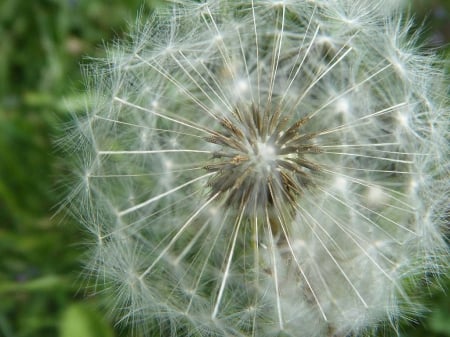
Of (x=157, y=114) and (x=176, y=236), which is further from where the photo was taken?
(x=157, y=114)

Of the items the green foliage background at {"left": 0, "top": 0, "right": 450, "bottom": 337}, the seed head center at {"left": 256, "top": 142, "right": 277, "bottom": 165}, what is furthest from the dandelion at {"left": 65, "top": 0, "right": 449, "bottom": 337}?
the green foliage background at {"left": 0, "top": 0, "right": 450, "bottom": 337}

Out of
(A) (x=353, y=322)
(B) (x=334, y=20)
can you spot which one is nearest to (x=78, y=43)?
(B) (x=334, y=20)

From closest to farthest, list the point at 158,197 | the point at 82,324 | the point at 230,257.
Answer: the point at 230,257 → the point at 158,197 → the point at 82,324

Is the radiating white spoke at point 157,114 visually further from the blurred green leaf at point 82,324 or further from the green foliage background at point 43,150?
the blurred green leaf at point 82,324

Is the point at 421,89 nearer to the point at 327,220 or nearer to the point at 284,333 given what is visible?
the point at 327,220

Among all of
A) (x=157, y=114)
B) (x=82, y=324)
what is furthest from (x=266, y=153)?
(x=82, y=324)

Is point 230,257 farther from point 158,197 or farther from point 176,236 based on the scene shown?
point 158,197
